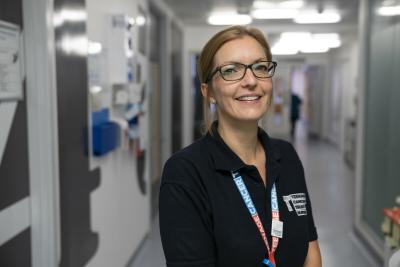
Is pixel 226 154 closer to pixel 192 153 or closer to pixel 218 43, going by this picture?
pixel 192 153

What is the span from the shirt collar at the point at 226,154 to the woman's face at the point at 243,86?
93mm

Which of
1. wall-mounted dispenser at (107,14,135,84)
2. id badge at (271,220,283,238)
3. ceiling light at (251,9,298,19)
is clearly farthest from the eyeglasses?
ceiling light at (251,9,298,19)

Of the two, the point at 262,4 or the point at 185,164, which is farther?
the point at 262,4

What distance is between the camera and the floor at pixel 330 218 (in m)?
3.98

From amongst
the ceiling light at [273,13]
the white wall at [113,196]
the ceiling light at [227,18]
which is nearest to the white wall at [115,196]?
the white wall at [113,196]

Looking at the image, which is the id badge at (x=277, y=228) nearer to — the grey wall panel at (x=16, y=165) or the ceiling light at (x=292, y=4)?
the grey wall panel at (x=16, y=165)

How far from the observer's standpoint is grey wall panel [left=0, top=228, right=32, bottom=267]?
70.3 inches

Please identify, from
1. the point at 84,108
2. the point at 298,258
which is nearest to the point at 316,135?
the point at 84,108

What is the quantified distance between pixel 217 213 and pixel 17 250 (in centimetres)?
112

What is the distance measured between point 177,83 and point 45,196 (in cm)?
539

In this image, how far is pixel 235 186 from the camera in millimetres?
1239

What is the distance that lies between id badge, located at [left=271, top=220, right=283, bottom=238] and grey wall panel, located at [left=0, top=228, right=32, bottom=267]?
1133 mm

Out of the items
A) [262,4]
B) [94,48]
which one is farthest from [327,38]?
[94,48]

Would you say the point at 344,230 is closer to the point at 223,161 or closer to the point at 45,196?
the point at 45,196
